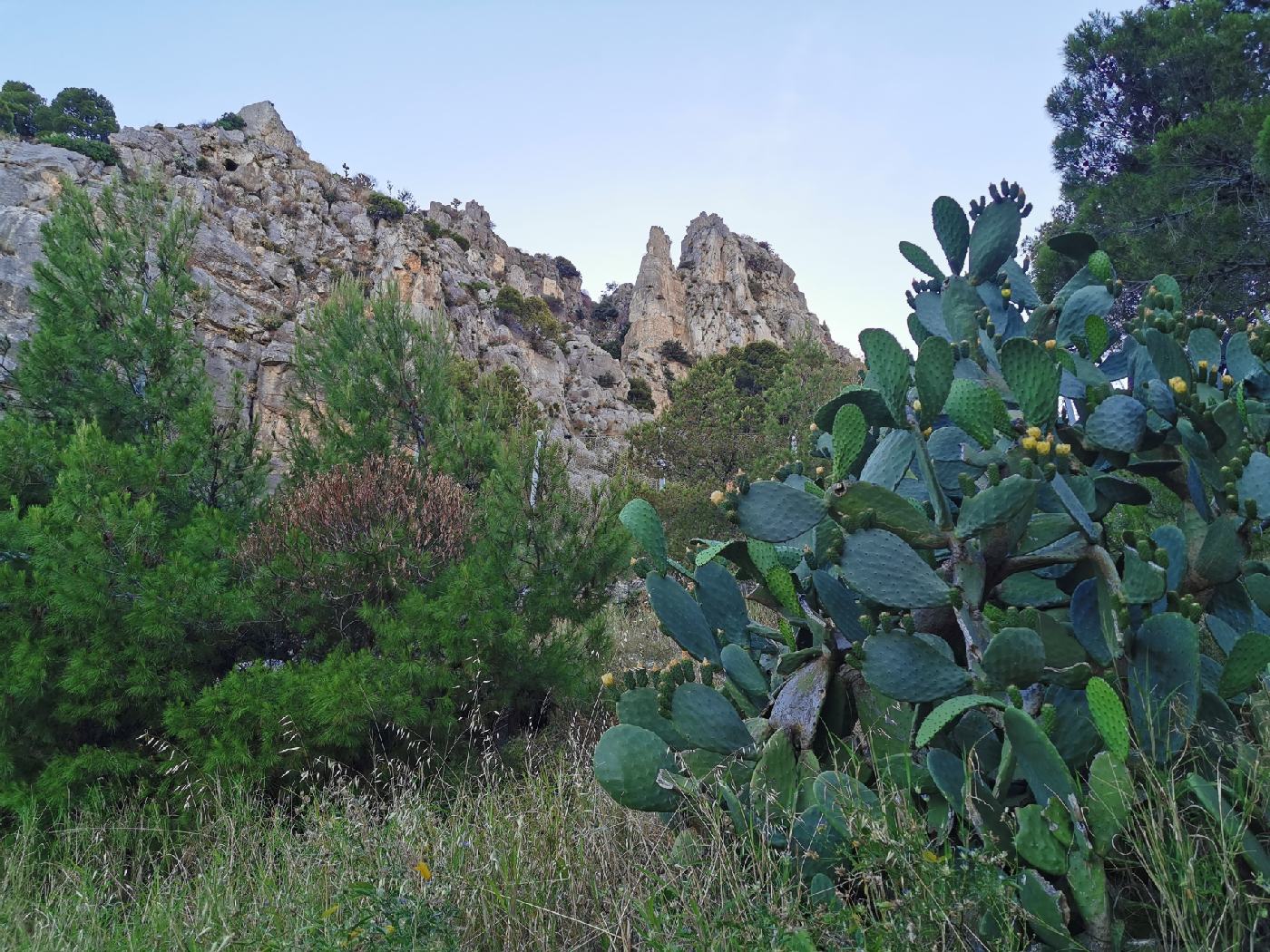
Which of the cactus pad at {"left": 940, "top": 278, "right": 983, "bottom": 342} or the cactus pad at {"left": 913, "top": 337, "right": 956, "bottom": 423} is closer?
the cactus pad at {"left": 913, "top": 337, "right": 956, "bottom": 423}

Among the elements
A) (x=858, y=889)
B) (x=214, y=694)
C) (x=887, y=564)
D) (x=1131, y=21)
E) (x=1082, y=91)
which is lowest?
(x=214, y=694)

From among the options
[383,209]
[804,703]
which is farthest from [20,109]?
[804,703]

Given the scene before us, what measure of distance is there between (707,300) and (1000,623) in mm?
37703

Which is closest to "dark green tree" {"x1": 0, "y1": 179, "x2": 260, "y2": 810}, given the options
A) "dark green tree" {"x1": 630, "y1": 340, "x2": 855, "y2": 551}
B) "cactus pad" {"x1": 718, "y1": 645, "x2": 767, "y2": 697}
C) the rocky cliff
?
"cactus pad" {"x1": 718, "y1": 645, "x2": 767, "y2": 697}

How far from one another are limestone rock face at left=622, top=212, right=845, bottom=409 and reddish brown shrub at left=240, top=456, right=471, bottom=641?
91.5 feet

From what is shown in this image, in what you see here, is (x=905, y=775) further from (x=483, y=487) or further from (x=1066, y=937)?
(x=483, y=487)

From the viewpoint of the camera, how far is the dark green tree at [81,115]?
89.0 feet

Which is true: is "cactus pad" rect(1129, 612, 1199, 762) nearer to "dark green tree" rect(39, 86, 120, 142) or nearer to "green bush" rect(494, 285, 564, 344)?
"green bush" rect(494, 285, 564, 344)

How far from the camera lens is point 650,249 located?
39.1 meters

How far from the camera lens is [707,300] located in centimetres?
3784

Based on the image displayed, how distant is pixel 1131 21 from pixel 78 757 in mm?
11403

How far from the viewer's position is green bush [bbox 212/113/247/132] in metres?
29.4

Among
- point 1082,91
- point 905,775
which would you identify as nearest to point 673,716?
point 905,775

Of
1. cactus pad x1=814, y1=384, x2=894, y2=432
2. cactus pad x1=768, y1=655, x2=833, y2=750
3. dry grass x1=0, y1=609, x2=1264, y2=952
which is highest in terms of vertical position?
cactus pad x1=814, y1=384, x2=894, y2=432
